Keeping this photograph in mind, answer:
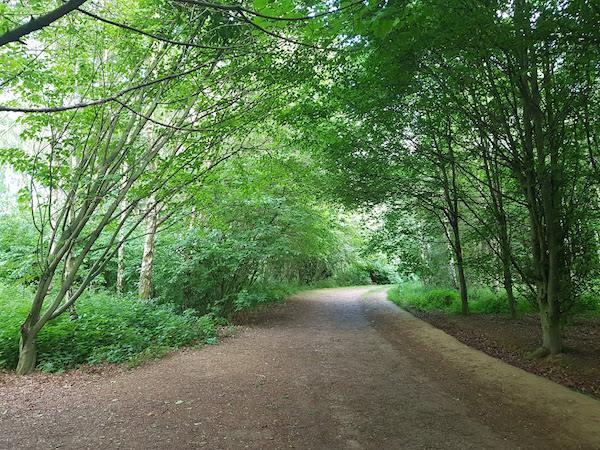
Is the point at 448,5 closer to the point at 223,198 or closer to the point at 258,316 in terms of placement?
the point at 223,198

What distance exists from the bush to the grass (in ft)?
29.7

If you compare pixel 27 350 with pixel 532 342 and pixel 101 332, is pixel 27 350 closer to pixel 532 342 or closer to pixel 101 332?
pixel 101 332

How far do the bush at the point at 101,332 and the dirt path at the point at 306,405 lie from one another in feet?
2.56

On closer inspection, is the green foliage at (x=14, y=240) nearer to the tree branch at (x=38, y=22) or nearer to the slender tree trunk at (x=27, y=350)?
the slender tree trunk at (x=27, y=350)

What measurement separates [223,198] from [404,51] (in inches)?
272

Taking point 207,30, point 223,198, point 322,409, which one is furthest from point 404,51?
point 223,198

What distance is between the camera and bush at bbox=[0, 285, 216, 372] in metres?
7.30

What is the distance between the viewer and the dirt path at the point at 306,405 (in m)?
4.05

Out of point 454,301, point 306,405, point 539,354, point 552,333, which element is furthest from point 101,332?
point 454,301

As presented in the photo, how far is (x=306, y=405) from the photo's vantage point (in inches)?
199

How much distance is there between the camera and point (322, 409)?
4898mm

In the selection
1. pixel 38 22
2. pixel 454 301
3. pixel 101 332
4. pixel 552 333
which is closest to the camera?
pixel 38 22

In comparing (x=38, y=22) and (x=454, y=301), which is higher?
(x=38, y=22)

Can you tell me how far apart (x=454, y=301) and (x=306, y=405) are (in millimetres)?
11572
